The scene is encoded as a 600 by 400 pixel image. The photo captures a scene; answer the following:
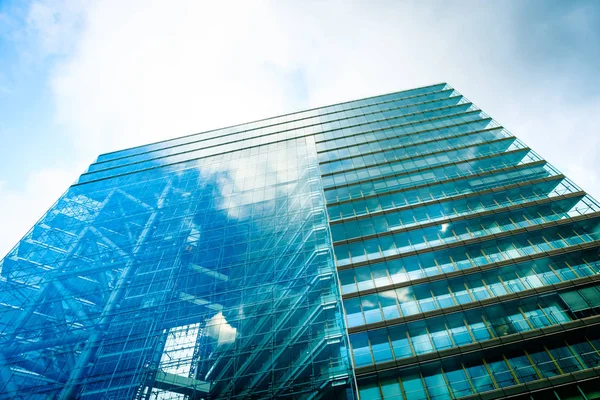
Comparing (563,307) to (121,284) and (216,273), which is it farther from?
(121,284)

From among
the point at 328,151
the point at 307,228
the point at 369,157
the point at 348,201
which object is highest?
the point at 328,151

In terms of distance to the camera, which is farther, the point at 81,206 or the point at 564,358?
the point at 81,206

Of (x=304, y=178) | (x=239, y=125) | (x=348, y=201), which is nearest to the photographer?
(x=348, y=201)

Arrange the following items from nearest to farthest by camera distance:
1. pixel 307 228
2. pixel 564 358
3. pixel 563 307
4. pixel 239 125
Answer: pixel 564 358 → pixel 563 307 → pixel 307 228 → pixel 239 125

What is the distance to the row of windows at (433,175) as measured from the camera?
85.6ft

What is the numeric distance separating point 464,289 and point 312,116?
29.8 m

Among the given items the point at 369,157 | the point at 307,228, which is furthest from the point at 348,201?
the point at 369,157

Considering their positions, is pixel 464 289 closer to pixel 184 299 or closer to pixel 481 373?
pixel 481 373

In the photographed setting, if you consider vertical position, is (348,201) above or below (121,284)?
above

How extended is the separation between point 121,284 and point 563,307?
26247 mm

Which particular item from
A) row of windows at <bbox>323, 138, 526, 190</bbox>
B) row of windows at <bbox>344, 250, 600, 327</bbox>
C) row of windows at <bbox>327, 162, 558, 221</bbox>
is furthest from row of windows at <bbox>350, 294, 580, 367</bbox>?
row of windows at <bbox>323, 138, 526, 190</bbox>

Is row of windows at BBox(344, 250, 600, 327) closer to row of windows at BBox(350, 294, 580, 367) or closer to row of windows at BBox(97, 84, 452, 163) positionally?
row of windows at BBox(350, 294, 580, 367)

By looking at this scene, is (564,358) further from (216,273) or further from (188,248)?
(188,248)

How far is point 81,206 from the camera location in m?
32.5
